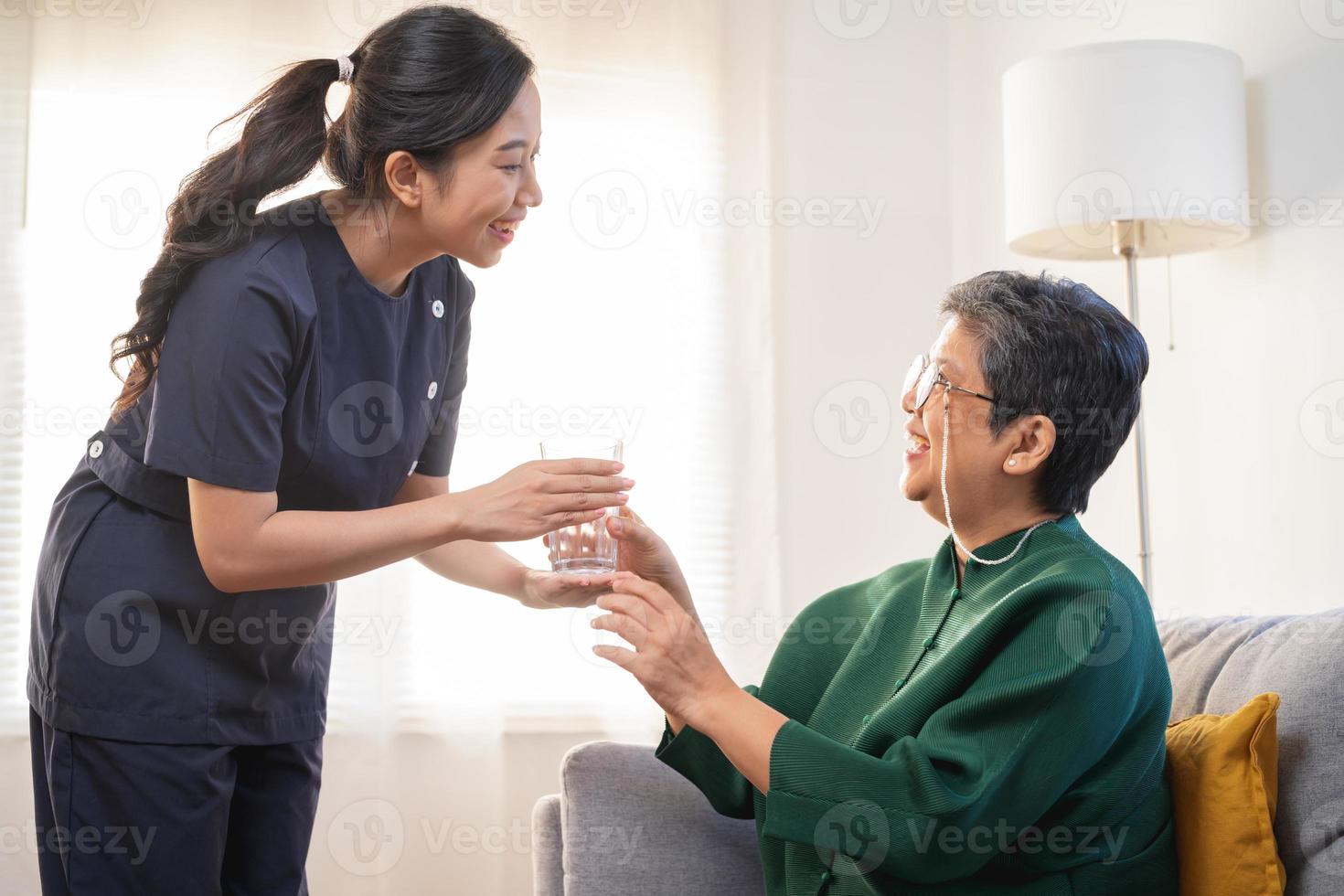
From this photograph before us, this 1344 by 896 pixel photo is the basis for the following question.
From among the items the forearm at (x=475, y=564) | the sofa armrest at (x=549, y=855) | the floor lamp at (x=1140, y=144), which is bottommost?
the sofa armrest at (x=549, y=855)

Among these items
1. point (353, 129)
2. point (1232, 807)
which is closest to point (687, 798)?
point (1232, 807)

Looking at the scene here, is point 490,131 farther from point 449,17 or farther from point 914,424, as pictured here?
point 914,424

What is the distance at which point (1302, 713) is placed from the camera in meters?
1.49

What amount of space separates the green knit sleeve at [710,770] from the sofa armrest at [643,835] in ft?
0.25

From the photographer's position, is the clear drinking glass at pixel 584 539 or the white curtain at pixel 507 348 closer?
the clear drinking glass at pixel 584 539

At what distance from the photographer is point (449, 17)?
5.14 feet

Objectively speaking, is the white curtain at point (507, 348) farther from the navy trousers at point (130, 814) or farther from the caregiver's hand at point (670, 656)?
the caregiver's hand at point (670, 656)

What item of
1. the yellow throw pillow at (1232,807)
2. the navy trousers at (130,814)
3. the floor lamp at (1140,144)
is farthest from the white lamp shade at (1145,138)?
the navy trousers at (130,814)

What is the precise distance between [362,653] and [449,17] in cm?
205

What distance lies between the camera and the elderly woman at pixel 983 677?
53.1 inches

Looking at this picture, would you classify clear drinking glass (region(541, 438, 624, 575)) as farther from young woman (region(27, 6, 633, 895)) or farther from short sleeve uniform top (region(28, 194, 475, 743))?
short sleeve uniform top (region(28, 194, 475, 743))

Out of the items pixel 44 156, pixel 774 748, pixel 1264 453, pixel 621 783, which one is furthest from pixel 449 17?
pixel 44 156

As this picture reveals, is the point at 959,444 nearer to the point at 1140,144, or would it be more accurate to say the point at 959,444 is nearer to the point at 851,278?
the point at 1140,144

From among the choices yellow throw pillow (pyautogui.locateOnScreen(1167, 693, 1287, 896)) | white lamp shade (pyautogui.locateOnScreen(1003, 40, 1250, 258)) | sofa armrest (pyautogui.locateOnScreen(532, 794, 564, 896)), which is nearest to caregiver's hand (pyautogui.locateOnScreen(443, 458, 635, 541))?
sofa armrest (pyautogui.locateOnScreen(532, 794, 564, 896))
